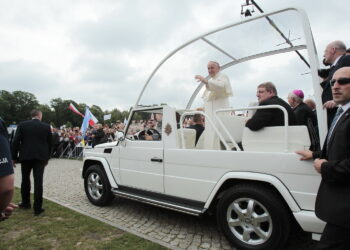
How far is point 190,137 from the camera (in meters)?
4.17

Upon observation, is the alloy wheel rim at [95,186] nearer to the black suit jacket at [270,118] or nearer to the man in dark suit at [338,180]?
the black suit jacket at [270,118]

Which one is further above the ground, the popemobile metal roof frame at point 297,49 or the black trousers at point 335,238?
the popemobile metal roof frame at point 297,49

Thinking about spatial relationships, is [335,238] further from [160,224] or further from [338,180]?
[160,224]

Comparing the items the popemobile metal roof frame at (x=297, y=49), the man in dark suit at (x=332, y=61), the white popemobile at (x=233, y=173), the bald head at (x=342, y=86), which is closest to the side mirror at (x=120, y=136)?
the white popemobile at (x=233, y=173)

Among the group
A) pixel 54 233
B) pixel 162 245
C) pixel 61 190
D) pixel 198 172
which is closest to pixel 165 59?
pixel 198 172

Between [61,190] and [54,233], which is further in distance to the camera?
[61,190]

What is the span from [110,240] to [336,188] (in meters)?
2.89

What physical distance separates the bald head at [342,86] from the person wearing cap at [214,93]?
7.28 ft

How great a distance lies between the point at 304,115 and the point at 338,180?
7.57 ft

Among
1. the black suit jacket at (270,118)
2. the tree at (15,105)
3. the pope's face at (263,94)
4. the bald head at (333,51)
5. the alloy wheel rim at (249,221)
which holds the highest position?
the tree at (15,105)

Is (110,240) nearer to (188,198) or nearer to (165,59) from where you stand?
(188,198)

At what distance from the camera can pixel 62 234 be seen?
144 inches

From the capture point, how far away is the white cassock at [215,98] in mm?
4008

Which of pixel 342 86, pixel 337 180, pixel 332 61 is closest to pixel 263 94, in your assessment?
pixel 332 61
